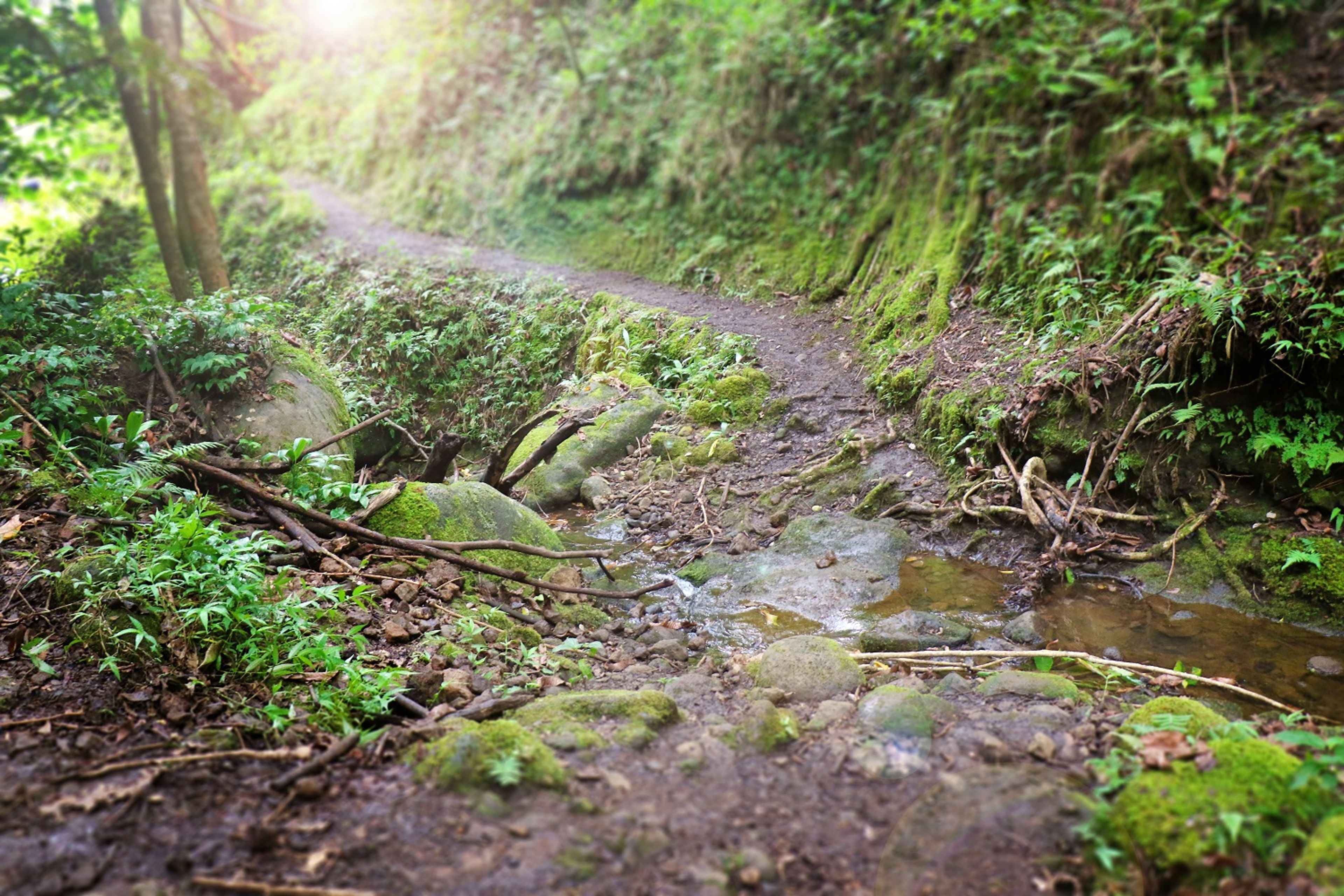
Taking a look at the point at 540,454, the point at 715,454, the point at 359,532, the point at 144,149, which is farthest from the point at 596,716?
the point at 144,149

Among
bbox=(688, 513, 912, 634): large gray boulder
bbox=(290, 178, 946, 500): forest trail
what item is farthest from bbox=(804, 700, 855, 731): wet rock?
bbox=(290, 178, 946, 500): forest trail

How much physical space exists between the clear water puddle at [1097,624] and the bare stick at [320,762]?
2.42m

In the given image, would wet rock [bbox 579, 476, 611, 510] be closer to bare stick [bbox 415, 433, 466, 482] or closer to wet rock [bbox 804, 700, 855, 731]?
bare stick [bbox 415, 433, 466, 482]

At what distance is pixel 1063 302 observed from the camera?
6539mm

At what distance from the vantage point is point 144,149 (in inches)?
331

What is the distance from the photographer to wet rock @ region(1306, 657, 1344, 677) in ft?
12.7

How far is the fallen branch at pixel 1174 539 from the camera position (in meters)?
5.03

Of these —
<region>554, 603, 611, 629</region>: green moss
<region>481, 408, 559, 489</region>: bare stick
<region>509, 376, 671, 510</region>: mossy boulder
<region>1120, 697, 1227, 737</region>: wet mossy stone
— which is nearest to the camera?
<region>1120, 697, 1227, 737</region>: wet mossy stone

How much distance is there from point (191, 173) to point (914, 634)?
914 cm

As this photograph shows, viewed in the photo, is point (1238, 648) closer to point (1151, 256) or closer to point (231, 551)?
point (1151, 256)

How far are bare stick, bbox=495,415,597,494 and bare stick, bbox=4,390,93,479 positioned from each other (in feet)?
8.82

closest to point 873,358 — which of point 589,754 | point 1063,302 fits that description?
point 1063,302

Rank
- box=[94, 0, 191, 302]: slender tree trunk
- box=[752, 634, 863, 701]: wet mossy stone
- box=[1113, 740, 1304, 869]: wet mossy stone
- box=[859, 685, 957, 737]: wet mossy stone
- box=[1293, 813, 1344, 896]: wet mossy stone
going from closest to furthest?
box=[1293, 813, 1344, 896]: wet mossy stone → box=[1113, 740, 1304, 869]: wet mossy stone → box=[859, 685, 957, 737]: wet mossy stone → box=[752, 634, 863, 701]: wet mossy stone → box=[94, 0, 191, 302]: slender tree trunk

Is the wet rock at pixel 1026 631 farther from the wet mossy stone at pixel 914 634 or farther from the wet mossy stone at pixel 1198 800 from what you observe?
the wet mossy stone at pixel 1198 800
